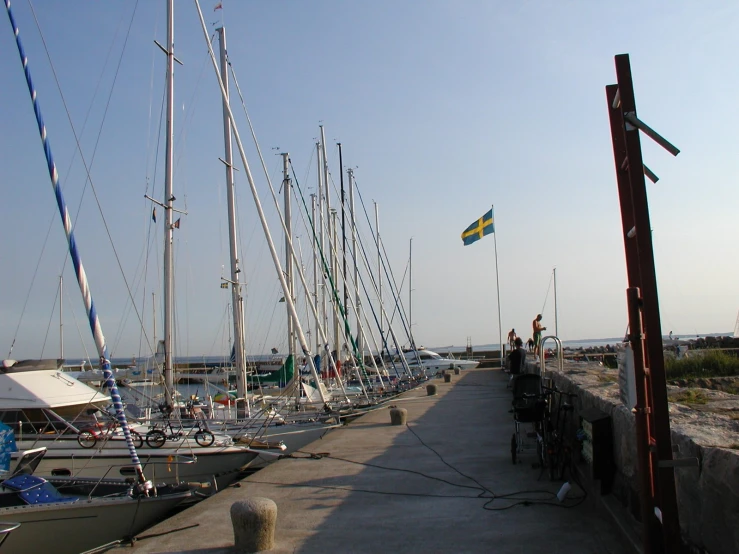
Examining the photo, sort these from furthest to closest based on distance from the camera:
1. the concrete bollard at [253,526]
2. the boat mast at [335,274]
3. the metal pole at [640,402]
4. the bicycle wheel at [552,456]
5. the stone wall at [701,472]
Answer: the boat mast at [335,274], the bicycle wheel at [552,456], the concrete bollard at [253,526], the metal pole at [640,402], the stone wall at [701,472]

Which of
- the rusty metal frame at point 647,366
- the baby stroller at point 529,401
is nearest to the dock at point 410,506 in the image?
the baby stroller at point 529,401

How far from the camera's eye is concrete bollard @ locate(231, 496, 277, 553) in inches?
245

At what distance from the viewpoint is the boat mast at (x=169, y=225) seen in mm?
15594

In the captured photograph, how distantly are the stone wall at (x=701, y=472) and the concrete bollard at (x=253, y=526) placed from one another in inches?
136

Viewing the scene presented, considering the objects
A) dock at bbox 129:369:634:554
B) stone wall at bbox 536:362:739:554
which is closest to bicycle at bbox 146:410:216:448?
dock at bbox 129:369:634:554

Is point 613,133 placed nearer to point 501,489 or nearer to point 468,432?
point 501,489

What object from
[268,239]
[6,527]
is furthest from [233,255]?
[6,527]

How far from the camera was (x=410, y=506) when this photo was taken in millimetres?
7867

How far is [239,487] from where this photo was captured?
9.52 meters

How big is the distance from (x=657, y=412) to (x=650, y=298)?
79 cm

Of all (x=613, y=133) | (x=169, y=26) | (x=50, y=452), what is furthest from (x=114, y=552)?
(x=169, y=26)

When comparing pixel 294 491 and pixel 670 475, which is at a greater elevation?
pixel 670 475

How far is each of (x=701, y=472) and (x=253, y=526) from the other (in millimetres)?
3919

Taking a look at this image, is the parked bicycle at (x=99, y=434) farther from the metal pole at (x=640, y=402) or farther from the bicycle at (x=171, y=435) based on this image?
the metal pole at (x=640, y=402)
